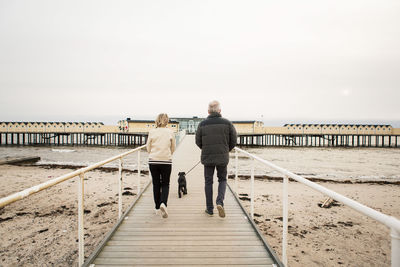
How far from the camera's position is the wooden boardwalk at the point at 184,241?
7.74 ft

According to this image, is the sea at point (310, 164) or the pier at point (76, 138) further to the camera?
the pier at point (76, 138)

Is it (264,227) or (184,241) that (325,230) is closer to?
(264,227)

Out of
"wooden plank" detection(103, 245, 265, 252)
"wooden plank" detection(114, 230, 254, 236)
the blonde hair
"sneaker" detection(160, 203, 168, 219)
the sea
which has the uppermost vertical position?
the blonde hair

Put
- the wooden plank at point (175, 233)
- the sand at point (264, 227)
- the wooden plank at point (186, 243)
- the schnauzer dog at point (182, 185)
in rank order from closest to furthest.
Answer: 1. the wooden plank at point (186, 243)
2. the wooden plank at point (175, 233)
3. the sand at point (264, 227)
4. the schnauzer dog at point (182, 185)

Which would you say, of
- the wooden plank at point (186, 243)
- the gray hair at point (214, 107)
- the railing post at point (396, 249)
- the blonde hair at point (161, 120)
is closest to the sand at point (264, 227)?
the wooden plank at point (186, 243)

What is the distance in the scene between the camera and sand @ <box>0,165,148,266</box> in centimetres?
405

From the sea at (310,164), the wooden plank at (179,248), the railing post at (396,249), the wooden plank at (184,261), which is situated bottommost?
the sea at (310,164)

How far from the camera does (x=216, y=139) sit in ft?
10.5

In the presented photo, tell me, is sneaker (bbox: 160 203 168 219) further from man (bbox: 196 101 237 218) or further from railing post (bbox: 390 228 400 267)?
railing post (bbox: 390 228 400 267)

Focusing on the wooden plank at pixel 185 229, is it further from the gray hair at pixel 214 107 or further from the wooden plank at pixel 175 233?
the gray hair at pixel 214 107

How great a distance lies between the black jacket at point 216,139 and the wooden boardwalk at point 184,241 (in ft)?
2.94

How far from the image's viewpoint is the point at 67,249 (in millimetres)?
4277

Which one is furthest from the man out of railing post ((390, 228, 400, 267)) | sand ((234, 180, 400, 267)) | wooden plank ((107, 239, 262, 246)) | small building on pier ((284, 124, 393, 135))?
small building on pier ((284, 124, 393, 135))

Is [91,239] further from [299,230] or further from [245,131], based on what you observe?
[245,131]
